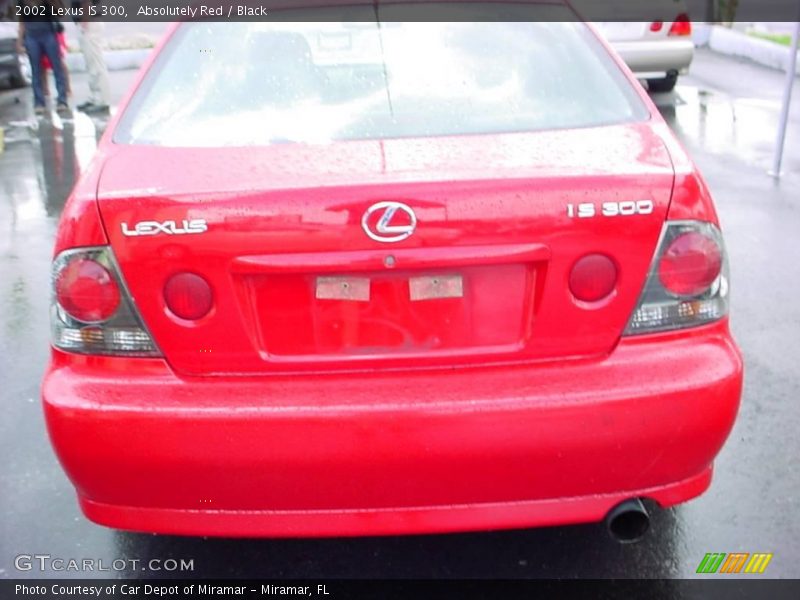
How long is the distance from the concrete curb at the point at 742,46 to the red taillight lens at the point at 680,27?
2161mm

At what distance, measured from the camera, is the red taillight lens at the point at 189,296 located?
7.14ft

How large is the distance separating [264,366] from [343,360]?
19cm

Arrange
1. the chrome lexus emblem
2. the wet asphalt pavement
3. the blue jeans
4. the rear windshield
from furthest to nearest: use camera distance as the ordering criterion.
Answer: the blue jeans < the wet asphalt pavement < the rear windshield < the chrome lexus emblem

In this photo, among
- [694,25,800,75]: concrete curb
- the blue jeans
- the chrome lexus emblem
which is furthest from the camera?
[694,25,800,75]: concrete curb

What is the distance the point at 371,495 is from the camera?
2.19 meters

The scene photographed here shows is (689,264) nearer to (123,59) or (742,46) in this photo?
(742,46)

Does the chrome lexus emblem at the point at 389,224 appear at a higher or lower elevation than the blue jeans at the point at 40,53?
higher

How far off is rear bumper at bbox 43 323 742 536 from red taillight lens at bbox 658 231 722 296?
135 mm

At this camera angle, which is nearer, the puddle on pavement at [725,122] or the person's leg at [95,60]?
the puddle on pavement at [725,122]

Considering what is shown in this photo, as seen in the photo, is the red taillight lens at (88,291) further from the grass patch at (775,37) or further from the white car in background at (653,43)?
the grass patch at (775,37)

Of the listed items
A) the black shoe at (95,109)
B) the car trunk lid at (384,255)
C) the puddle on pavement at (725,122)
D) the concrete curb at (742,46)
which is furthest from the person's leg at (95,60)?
the car trunk lid at (384,255)

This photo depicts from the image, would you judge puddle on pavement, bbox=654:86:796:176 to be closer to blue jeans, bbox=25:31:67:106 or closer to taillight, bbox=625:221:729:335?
taillight, bbox=625:221:729:335

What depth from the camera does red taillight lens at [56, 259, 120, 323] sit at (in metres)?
2.23

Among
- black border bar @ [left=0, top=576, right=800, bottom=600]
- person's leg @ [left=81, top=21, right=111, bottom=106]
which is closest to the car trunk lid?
black border bar @ [left=0, top=576, right=800, bottom=600]
